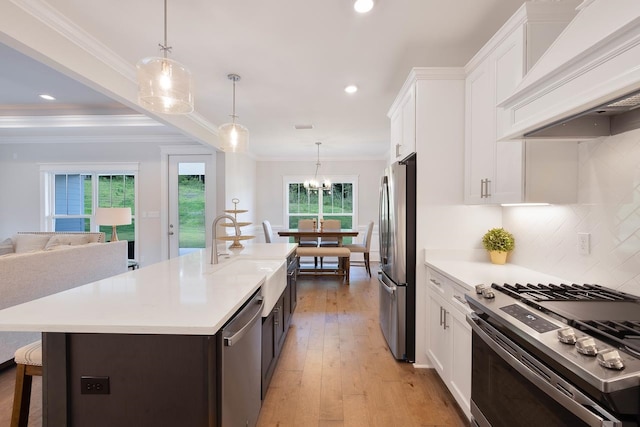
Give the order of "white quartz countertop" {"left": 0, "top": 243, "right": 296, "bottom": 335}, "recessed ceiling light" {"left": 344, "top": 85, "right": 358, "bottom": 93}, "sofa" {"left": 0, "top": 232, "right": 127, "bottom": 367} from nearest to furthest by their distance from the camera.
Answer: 1. "white quartz countertop" {"left": 0, "top": 243, "right": 296, "bottom": 335}
2. "sofa" {"left": 0, "top": 232, "right": 127, "bottom": 367}
3. "recessed ceiling light" {"left": 344, "top": 85, "right": 358, "bottom": 93}

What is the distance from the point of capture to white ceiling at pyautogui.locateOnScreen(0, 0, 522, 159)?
186cm

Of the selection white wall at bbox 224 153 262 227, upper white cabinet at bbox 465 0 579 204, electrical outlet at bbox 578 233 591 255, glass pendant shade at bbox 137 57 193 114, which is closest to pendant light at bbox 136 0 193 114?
glass pendant shade at bbox 137 57 193 114

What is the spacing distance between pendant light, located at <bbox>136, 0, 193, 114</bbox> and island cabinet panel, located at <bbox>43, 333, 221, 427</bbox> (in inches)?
52.2

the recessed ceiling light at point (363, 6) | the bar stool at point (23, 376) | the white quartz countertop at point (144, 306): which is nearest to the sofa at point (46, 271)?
the bar stool at point (23, 376)

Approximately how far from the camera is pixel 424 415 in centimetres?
180

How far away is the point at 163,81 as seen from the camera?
1.65 metres

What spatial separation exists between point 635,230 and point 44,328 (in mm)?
2457

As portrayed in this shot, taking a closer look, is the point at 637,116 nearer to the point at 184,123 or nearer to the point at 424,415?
the point at 424,415

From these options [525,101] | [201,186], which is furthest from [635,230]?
[201,186]

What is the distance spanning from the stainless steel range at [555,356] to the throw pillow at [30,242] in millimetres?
5598

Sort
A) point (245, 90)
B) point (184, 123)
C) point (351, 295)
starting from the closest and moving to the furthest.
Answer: point (245, 90)
point (184, 123)
point (351, 295)

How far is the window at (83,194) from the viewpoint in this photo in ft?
17.4

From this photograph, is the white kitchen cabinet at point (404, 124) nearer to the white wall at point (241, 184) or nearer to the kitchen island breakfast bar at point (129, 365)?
the kitchen island breakfast bar at point (129, 365)

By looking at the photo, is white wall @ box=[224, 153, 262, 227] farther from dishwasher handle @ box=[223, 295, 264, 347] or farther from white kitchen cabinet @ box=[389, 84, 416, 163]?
dishwasher handle @ box=[223, 295, 264, 347]
